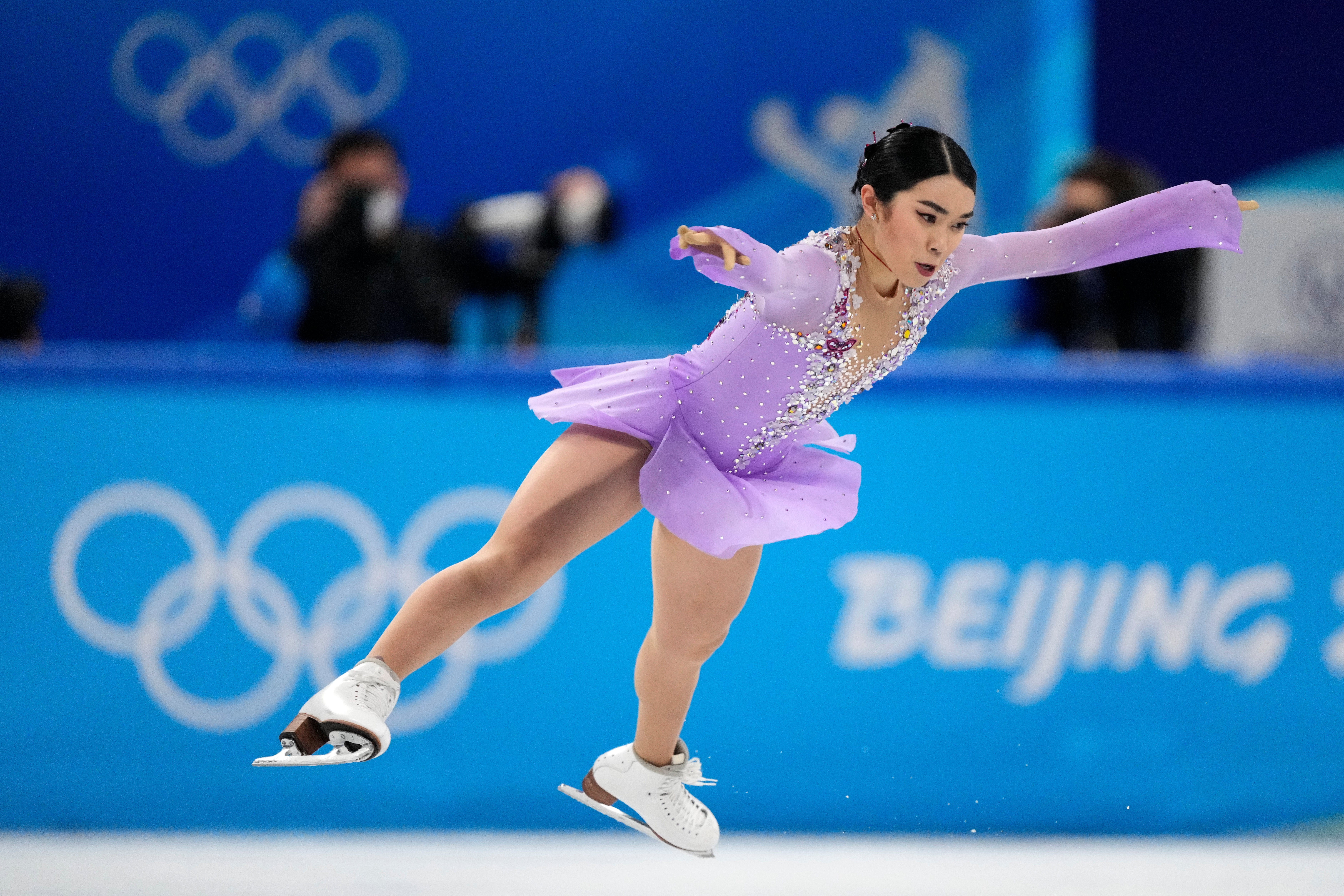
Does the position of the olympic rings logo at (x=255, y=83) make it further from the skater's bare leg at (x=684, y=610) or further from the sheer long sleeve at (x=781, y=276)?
the sheer long sleeve at (x=781, y=276)

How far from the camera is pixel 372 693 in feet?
9.05

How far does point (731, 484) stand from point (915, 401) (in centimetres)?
148

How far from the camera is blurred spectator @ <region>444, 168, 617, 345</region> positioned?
5801mm

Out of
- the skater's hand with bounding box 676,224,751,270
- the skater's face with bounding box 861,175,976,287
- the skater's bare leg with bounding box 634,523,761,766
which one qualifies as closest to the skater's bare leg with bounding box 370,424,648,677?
the skater's bare leg with bounding box 634,523,761,766

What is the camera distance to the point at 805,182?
7355 mm

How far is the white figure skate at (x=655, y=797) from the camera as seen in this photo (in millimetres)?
3254

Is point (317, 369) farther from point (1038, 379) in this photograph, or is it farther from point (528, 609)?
point (1038, 379)

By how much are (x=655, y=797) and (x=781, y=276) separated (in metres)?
1.28

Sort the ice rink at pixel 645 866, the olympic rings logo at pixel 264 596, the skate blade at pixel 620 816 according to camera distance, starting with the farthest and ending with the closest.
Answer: the olympic rings logo at pixel 264 596 < the ice rink at pixel 645 866 < the skate blade at pixel 620 816

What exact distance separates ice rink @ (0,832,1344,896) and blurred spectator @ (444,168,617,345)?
2513mm

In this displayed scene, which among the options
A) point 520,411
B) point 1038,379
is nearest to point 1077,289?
point 1038,379

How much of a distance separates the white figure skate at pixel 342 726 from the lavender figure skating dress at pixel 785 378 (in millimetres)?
661

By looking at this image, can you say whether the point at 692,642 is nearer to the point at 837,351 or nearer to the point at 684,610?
the point at 684,610

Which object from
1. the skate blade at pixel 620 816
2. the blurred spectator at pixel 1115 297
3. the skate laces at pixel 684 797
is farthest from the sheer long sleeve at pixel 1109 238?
the blurred spectator at pixel 1115 297
